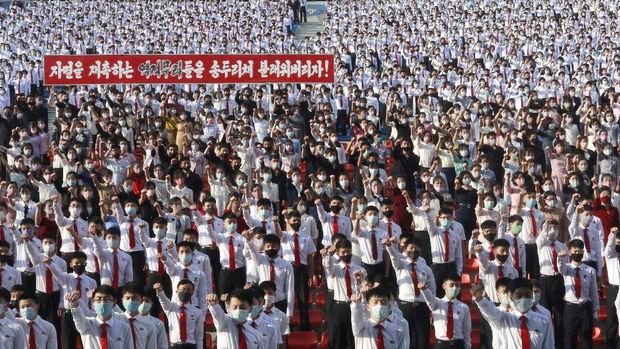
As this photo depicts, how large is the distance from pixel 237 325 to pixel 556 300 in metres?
3.51

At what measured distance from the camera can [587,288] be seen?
32.8 feet

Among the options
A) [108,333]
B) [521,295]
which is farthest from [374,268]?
[108,333]

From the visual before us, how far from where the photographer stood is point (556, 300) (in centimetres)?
1038

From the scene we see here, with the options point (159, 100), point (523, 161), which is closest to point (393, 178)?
point (523, 161)

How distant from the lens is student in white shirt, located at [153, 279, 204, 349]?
893 cm

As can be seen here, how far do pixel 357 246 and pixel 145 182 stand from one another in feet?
10.4

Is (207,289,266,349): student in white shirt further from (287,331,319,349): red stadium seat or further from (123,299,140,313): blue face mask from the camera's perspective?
(287,331,319,349): red stadium seat

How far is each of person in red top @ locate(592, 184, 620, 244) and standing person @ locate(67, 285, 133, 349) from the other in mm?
5523

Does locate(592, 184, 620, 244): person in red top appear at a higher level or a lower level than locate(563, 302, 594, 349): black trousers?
higher

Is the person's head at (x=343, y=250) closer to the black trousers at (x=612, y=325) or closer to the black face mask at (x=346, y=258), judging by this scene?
the black face mask at (x=346, y=258)

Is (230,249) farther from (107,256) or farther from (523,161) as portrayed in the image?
(523,161)

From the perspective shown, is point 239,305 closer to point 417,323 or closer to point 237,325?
point 237,325

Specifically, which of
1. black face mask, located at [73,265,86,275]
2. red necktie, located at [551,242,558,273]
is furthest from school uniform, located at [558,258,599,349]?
black face mask, located at [73,265,86,275]

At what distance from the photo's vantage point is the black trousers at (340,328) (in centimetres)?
998
